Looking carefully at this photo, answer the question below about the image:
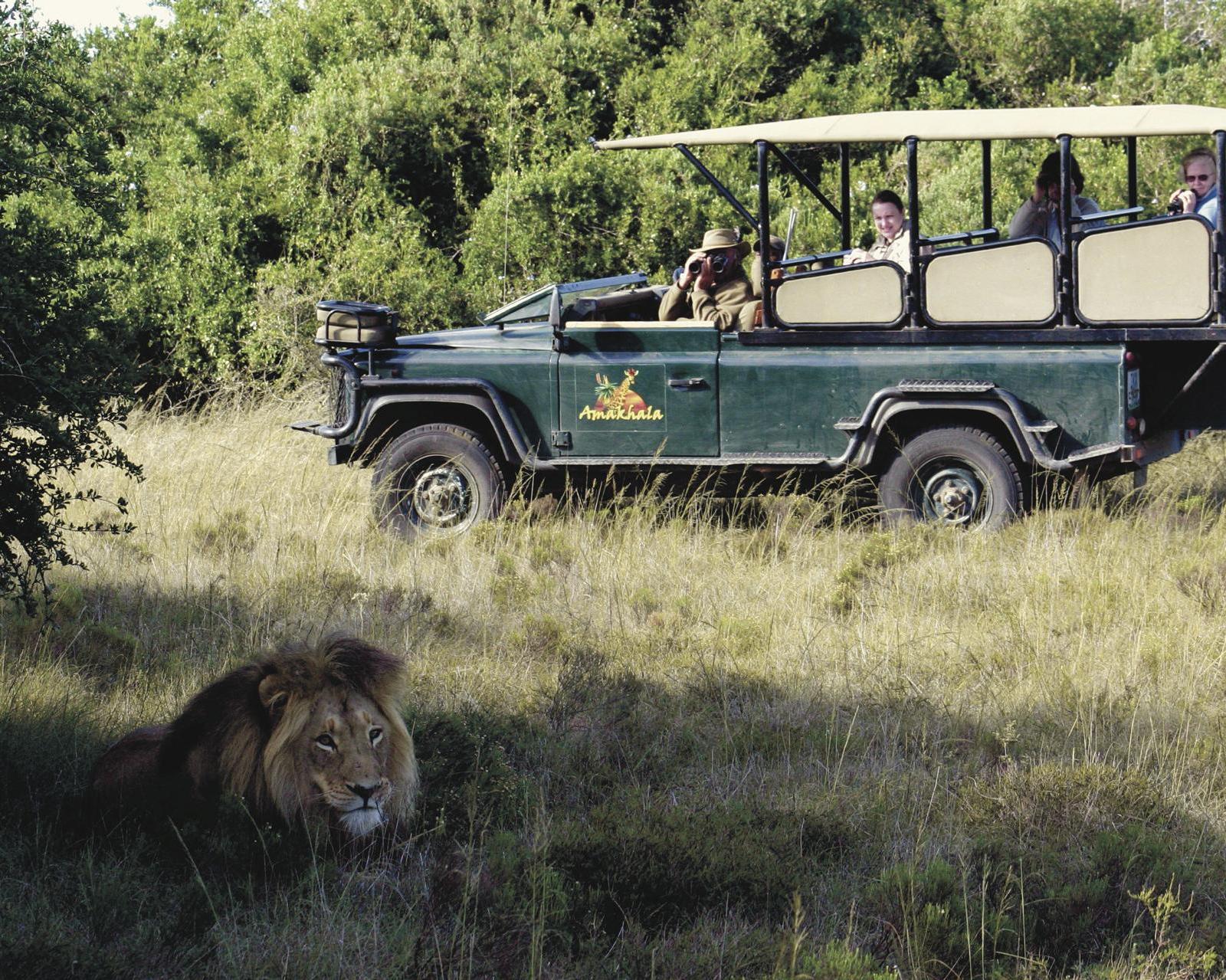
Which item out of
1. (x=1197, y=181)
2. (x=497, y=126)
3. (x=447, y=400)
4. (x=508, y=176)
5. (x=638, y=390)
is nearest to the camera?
(x=638, y=390)

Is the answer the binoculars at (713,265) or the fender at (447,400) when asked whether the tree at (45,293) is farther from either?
the binoculars at (713,265)

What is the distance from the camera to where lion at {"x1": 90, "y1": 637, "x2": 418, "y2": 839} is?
3.75 m

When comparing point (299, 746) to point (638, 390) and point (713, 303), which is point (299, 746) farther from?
point (713, 303)

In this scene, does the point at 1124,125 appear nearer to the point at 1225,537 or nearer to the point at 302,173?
the point at 1225,537

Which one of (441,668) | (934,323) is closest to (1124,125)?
(934,323)

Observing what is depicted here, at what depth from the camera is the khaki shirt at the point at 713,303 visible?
8594 millimetres

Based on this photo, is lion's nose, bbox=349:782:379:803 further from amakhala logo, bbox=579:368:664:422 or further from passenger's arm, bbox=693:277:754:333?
passenger's arm, bbox=693:277:754:333

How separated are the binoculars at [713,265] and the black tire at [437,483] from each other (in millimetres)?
1681

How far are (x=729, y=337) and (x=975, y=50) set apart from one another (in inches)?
402

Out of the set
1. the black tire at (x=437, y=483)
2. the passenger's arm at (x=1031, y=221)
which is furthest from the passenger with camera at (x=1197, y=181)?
the black tire at (x=437, y=483)

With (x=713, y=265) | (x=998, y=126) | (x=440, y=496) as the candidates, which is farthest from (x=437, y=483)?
(x=998, y=126)

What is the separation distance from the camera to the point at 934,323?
813 cm

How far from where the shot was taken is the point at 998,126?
789cm

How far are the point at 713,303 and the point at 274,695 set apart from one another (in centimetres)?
545
